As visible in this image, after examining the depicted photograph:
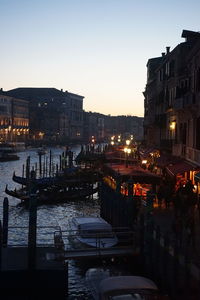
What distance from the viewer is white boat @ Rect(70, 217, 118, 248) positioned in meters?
14.7

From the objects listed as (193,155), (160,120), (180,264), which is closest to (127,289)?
(180,264)

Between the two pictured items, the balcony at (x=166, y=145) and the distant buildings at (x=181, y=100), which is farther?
the balcony at (x=166, y=145)

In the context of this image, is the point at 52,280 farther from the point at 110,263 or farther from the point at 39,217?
the point at 39,217

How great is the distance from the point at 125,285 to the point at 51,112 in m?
111

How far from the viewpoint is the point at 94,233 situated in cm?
1548

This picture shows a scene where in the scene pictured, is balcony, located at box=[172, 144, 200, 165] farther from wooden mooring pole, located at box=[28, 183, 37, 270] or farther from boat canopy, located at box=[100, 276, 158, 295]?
boat canopy, located at box=[100, 276, 158, 295]

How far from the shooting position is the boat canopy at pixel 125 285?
396 inches


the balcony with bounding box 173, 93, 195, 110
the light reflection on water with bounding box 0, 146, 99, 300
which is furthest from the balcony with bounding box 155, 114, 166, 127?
the balcony with bounding box 173, 93, 195, 110

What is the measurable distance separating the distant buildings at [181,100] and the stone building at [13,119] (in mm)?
66771

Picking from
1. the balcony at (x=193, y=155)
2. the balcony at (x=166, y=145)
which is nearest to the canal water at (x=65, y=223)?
the balcony at (x=166, y=145)

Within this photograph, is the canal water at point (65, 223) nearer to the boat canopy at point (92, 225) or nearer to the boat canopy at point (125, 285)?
the boat canopy at point (92, 225)

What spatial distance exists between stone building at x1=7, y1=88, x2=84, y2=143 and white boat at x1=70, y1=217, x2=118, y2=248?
97.6m

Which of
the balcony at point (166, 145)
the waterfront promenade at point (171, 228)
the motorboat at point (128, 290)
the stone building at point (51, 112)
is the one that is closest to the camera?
the motorboat at point (128, 290)

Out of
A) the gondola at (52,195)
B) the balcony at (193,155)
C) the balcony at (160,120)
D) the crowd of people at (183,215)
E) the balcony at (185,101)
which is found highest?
the balcony at (185,101)
